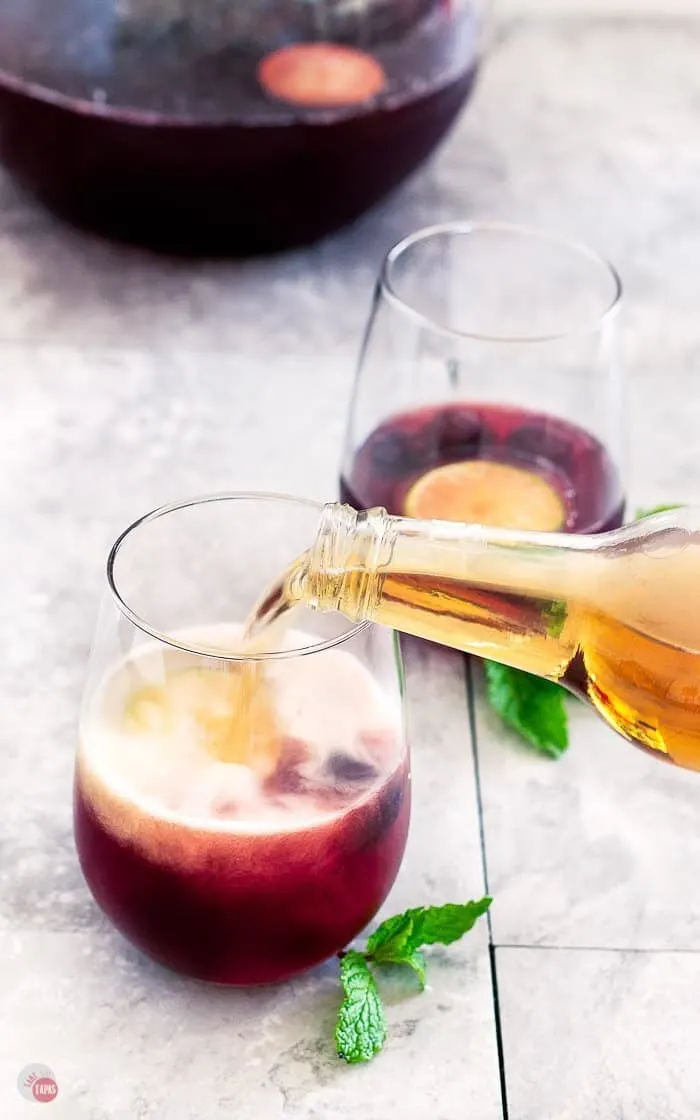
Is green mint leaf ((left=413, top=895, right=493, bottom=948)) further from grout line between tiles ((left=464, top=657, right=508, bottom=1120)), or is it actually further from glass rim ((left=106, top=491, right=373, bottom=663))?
glass rim ((left=106, top=491, right=373, bottom=663))

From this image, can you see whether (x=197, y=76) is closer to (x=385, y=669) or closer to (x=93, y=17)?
(x=93, y=17)

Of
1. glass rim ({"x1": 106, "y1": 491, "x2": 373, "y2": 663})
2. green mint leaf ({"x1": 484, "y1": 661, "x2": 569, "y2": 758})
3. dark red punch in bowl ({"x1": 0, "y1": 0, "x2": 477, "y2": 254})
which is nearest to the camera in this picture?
glass rim ({"x1": 106, "y1": 491, "x2": 373, "y2": 663})

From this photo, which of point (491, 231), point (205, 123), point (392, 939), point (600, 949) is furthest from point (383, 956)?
point (205, 123)

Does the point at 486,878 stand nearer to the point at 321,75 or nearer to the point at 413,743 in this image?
the point at 413,743

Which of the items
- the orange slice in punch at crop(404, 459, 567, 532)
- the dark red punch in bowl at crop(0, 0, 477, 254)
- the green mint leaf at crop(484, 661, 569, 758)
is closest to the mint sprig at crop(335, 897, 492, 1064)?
the green mint leaf at crop(484, 661, 569, 758)

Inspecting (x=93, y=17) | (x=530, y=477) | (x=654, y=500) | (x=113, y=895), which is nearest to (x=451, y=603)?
(x=113, y=895)

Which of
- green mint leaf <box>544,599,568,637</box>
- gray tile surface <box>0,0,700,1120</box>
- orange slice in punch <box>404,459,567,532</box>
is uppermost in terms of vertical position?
green mint leaf <box>544,599,568,637</box>
